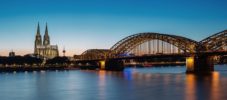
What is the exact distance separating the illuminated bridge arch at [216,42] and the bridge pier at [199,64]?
3033mm

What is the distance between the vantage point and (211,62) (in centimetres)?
9950

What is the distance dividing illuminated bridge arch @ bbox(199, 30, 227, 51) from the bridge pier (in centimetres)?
303

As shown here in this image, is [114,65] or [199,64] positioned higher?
[114,65]

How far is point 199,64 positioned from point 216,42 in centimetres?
771

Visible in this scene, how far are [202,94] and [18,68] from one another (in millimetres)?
128982

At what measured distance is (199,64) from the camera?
3765 inches

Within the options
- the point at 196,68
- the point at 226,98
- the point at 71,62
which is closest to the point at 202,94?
the point at 226,98

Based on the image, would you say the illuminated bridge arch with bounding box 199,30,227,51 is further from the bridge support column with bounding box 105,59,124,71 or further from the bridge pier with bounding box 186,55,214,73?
the bridge support column with bounding box 105,59,124,71

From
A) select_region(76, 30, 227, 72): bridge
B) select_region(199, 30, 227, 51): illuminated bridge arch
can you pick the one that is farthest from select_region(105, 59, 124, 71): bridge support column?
select_region(199, 30, 227, 51): illuminated bridge arch

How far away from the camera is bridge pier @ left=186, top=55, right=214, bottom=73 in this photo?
313ft

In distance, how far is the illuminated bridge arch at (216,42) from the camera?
320 feet

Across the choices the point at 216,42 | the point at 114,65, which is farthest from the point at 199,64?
the point at 114,65

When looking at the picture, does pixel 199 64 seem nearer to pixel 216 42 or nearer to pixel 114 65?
pixel 216 42

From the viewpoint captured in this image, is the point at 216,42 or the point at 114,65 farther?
the point at 114,65
